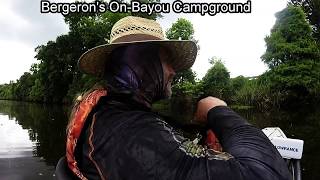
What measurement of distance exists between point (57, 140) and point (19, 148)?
1.65 m

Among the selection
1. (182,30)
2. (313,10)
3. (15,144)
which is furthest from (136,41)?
(313,10)

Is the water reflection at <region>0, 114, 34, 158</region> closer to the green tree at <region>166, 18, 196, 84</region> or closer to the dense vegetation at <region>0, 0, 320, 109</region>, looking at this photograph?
the dense vegetation at <region>0, 0, 320, 109</region>

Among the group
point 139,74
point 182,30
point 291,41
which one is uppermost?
point 182,30

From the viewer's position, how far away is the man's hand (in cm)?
142

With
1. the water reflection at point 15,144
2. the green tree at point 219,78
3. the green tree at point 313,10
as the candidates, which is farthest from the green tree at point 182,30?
the water reflection at point 15,144

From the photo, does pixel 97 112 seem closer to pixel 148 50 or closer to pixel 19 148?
pixel 148 50

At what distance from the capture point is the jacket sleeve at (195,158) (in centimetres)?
112

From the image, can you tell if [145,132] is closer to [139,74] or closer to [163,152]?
[163,152]

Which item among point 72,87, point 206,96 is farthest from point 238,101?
point 206,96

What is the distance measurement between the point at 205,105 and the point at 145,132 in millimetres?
343

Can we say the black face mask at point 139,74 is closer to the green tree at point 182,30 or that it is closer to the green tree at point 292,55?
the green tree at point 292,55

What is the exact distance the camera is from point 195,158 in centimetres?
116

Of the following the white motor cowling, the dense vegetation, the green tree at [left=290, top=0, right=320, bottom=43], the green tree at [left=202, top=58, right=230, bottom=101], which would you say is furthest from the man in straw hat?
the green tree at [left=290, top=0, right=320, bottom=43]

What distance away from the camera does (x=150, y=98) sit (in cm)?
143
